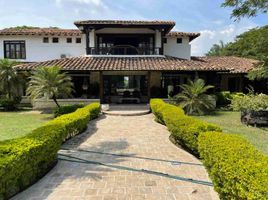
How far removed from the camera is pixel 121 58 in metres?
21.4

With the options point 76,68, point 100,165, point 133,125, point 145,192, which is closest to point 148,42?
point 76,68

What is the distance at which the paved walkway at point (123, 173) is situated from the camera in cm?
520

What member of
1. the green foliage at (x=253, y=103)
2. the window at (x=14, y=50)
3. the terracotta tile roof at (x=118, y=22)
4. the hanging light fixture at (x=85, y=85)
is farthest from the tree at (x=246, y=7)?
the window at (x=14, y=50)

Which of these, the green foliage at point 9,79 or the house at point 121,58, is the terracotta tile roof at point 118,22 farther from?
the green foliage at point 9,79

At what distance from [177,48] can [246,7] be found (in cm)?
1138

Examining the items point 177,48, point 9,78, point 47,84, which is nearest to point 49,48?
point 9,78

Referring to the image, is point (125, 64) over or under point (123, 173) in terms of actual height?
over

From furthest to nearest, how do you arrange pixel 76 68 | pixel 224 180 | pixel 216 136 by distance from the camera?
1. pixel 76 68
2. pixel 216 136
3. pixel 224 180

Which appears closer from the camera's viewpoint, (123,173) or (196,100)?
(123,173)

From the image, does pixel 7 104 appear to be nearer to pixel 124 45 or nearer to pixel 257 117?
pixel 124 45

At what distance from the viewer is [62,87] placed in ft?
53.1

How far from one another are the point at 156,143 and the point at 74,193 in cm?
464

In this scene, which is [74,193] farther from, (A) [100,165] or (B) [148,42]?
(B) [148,42]

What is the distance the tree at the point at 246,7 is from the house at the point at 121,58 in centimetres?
634
